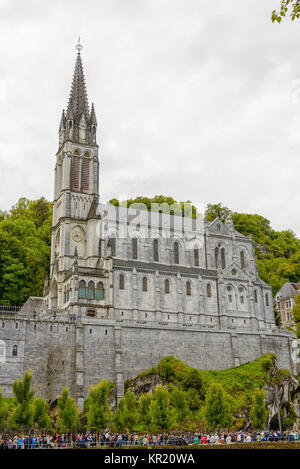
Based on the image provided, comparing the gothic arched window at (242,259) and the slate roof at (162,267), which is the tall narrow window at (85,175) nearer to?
the slate roof at (162,267)

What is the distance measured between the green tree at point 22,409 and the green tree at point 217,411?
14274 millimetres

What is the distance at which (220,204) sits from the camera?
102 m

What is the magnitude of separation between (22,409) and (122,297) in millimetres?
22974

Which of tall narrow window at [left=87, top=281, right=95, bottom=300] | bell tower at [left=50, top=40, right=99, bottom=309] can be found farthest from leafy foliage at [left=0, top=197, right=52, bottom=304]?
tall narrow window at [left=87, top=281, right=95, bottom=300]

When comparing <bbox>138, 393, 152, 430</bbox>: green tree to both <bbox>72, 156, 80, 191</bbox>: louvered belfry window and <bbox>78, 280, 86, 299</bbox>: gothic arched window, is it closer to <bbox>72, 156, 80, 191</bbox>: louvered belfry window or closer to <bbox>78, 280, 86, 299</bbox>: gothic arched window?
<bbox>78, 280, 86, 299</bbox>: gothic arched window

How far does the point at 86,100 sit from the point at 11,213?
25.4 meters

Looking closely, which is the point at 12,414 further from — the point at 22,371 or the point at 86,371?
the point at 86,371

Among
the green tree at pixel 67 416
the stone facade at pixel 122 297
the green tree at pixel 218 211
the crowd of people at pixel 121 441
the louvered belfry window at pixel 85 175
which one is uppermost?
the green tree at pixel 218 211

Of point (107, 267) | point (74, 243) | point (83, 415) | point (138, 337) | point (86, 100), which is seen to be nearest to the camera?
point (83, 415)

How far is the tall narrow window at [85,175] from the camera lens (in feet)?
235

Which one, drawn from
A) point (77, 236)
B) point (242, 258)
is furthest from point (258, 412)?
point (77, 236)

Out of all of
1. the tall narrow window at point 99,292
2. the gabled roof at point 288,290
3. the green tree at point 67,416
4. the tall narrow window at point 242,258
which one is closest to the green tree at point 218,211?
the gabled roof at point 288,290

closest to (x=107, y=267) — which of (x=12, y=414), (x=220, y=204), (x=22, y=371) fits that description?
(x=22, y=371)

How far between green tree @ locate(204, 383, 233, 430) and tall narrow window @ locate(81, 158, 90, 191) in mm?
34872
